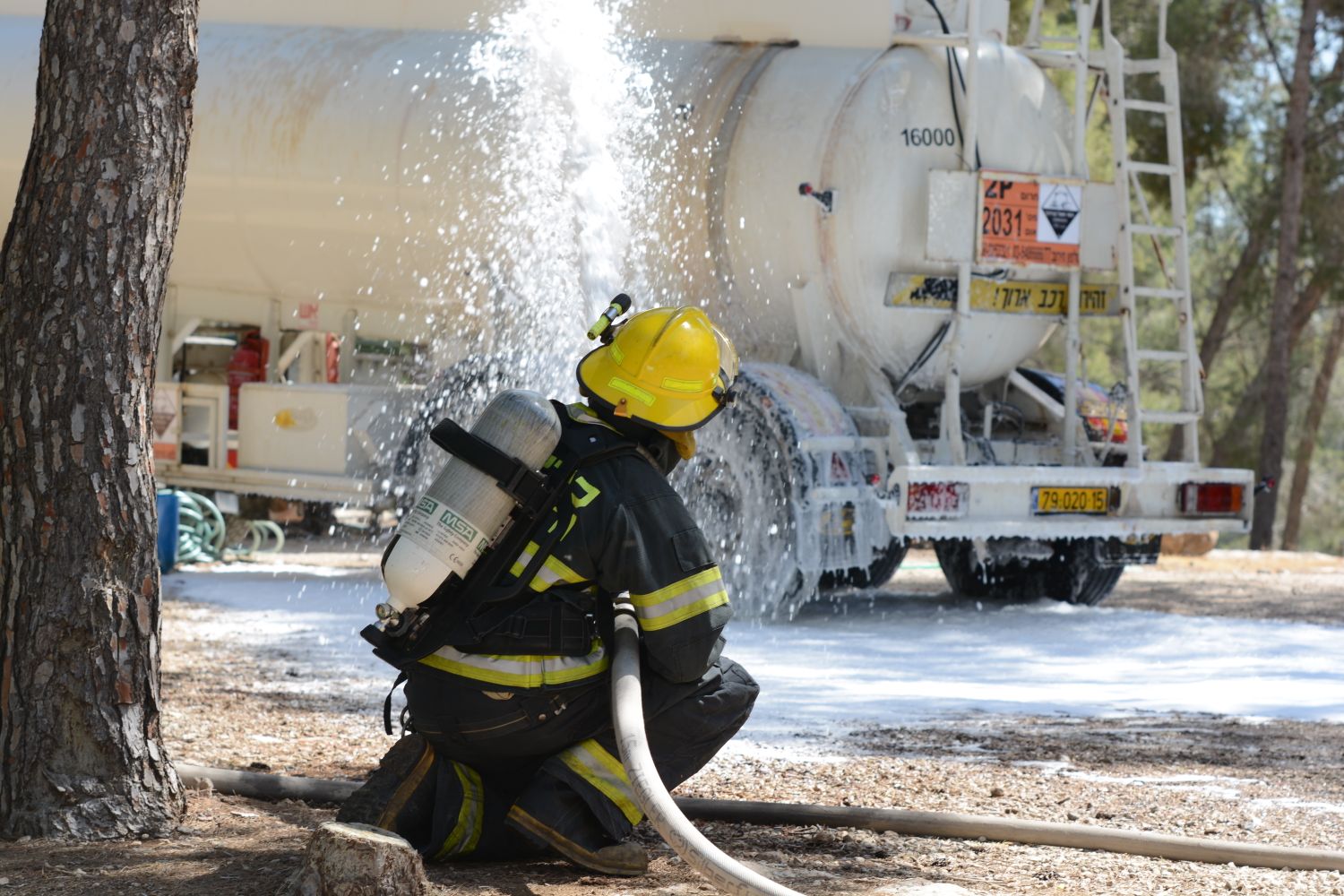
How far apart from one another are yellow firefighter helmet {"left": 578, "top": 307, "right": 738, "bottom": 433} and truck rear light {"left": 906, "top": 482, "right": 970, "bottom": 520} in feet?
14.4

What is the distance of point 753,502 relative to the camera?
849 cm

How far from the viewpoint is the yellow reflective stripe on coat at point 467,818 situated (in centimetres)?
389

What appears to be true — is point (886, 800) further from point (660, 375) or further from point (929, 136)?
point (929, 136)

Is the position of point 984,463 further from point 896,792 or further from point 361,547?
point 361,547

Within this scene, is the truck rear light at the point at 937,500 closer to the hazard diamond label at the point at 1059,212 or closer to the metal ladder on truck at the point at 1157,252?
the metal ladder on truck at the point at 1157,252

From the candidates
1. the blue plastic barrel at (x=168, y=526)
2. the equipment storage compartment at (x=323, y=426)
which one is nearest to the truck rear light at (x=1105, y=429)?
the equipment storage compartment at (x=323, y=426)

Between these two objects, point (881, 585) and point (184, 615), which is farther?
point (881, 585)

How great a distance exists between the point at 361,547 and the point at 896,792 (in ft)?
32.5

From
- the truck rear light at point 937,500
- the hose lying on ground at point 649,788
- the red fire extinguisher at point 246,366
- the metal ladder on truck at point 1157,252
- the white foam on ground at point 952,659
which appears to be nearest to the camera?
the hose lying on ground at point 649,788

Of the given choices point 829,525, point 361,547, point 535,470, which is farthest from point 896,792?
point 361,547

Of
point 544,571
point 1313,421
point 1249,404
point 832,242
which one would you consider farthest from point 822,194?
point 1313,421

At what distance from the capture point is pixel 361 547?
14211mm

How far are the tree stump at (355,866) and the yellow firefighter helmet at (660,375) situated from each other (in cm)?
112

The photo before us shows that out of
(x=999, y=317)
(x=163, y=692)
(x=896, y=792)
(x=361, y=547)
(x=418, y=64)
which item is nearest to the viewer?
(x=896, y=792)
